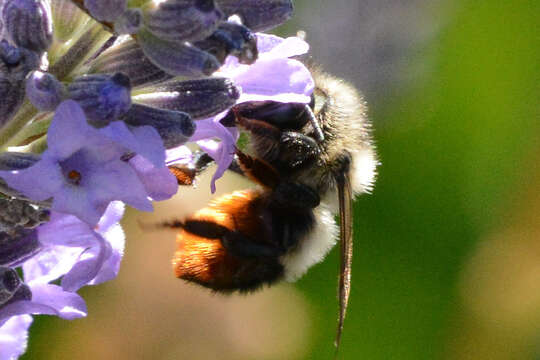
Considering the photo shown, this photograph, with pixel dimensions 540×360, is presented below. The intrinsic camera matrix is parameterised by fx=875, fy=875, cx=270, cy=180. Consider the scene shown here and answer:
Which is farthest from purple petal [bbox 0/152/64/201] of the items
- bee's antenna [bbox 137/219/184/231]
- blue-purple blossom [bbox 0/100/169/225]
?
bee's antenna [bbox 137/219/184/231]

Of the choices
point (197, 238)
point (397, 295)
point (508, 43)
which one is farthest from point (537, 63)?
point (197, 238)

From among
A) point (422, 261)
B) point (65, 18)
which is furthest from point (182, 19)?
point (422, 261)

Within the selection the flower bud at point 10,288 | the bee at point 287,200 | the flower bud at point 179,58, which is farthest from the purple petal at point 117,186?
the bee at point 287,200

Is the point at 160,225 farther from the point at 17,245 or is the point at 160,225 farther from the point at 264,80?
the point at 264,80

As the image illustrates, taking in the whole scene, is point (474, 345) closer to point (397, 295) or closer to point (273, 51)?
point (397, 295)

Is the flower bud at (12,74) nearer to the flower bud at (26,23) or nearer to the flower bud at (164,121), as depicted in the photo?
the flower bud at (26,23)
